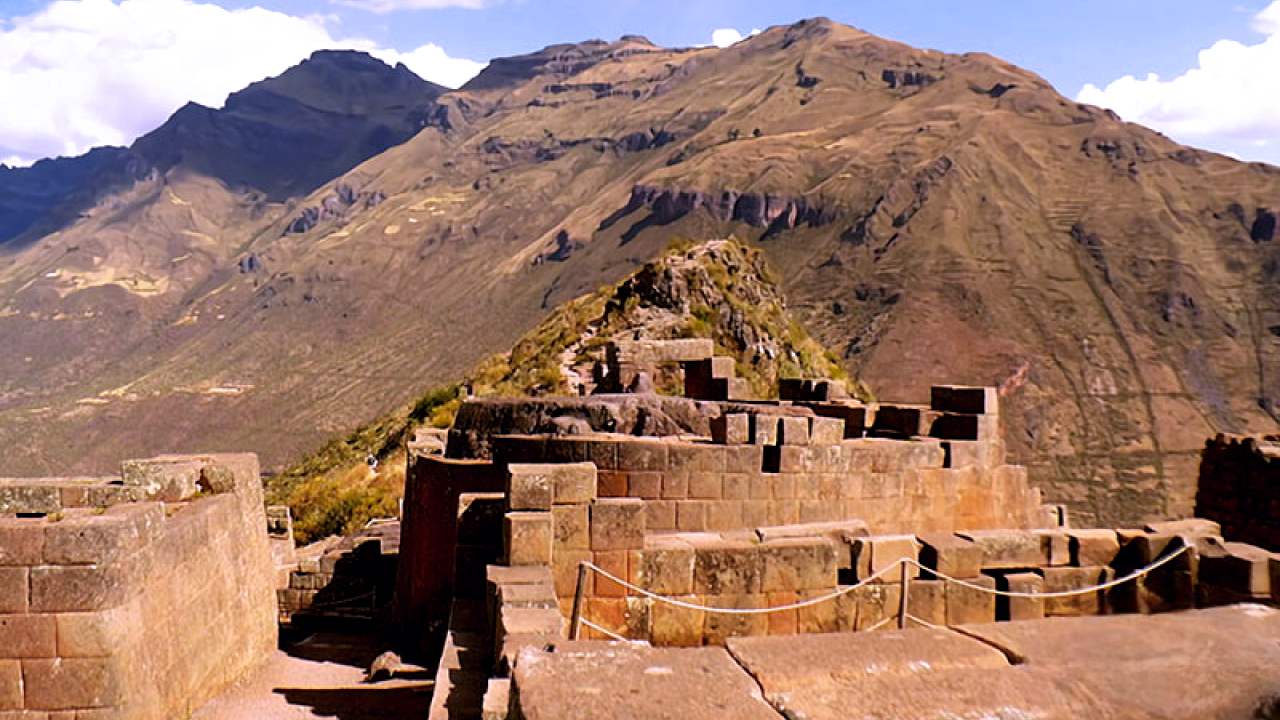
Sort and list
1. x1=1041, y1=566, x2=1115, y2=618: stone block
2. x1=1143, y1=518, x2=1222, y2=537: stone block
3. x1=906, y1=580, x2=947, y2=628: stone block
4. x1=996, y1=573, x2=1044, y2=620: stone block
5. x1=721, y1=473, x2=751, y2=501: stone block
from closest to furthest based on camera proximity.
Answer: x1=906, y1=580, x2=947, y2=628: stone block, x1=996, y1=573, x2=1044, y2=620: stone block, x1=1041, y1=566, x2=1115, y2=618: stone block, x1=721, y1=473, x2=751, y2=501: stone block, x1=1143, y1=518, x2=1222, y2=537: stone block

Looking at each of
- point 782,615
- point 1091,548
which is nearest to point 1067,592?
point 1091,548

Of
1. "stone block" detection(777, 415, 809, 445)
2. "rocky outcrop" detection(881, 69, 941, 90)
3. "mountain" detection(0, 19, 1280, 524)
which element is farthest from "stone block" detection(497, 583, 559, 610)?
"rocky outcrop" detection(881, 69, 941, 90)

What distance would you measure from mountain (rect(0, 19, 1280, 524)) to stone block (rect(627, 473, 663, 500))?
4742 centimetres

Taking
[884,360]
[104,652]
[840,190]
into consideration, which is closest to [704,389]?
[104,652]

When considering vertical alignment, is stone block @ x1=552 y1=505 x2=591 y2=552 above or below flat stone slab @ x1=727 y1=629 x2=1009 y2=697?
above

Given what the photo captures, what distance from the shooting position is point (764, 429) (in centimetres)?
995

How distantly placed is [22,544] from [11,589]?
314mm

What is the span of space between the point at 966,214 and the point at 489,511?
84.9 metres

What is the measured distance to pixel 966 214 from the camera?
3440 inches

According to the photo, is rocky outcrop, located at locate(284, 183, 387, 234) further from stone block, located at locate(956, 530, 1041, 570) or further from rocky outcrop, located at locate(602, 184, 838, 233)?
stone block, located at locate(956, 530, 1041, 570)

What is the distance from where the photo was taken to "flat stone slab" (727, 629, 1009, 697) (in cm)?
515

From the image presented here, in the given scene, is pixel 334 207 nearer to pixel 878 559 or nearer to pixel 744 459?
pixel 744 459

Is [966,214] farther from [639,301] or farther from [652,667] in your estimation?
[652,667]

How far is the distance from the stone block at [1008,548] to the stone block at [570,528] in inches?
132
